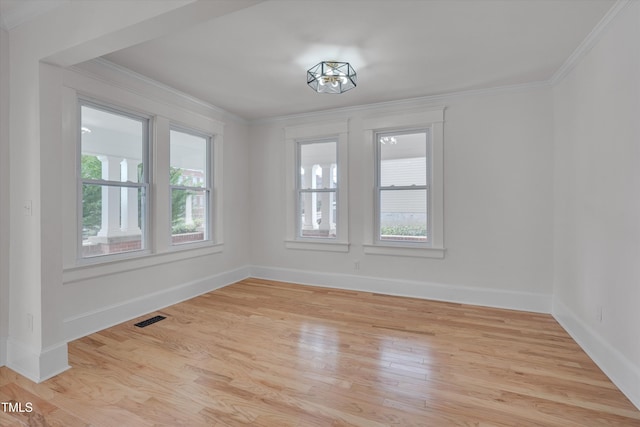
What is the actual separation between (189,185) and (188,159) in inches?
13.9

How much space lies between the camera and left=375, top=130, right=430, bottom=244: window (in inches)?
167

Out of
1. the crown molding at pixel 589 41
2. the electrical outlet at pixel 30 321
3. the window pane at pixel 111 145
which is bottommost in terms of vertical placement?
the electrical outlet at pixel 30 321

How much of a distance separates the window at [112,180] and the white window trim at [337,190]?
203cm

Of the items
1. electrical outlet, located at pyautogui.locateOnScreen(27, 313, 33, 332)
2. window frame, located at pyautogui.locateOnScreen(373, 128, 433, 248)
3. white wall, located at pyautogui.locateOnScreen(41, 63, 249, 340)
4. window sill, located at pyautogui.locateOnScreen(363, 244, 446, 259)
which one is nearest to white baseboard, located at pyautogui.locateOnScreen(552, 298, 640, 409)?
window sill, located at pyautogui.locateOnScreen(363, 244, 446, 259)

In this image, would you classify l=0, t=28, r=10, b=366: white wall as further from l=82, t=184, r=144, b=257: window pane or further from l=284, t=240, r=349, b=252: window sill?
l=284, t=240, r=349, b=252: window sill

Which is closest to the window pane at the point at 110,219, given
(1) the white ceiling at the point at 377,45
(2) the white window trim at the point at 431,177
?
(1) the white ceiling at the point at 377,45

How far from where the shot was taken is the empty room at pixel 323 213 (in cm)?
204

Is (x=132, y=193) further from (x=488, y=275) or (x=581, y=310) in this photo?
(x=581, y=310)

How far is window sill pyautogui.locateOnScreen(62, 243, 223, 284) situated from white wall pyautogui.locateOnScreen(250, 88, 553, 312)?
7.11 feet

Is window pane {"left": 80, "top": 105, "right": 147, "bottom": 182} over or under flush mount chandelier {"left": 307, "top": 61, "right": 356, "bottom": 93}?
under

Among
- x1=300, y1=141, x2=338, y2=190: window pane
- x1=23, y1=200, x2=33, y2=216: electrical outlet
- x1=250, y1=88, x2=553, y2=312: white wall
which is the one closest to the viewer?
x1=23, y1=200, x2=33, y2=216: electrical outlet

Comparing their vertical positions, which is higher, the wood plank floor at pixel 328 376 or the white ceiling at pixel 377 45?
the white ceiling at pixel 377 45

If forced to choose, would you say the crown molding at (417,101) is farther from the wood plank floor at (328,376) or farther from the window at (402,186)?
the wood plank floor at (328,376)

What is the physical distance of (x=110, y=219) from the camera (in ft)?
10.7
